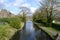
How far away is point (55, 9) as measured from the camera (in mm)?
45906

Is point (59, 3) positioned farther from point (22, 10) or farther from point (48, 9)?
point (22, 10)

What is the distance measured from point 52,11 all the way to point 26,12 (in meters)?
43.9

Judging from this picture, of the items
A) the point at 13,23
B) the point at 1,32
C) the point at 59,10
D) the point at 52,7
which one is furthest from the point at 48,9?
the point at 1,32

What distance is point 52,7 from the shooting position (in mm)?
44531

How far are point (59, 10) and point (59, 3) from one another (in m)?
2.22

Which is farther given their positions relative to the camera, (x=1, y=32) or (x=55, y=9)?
(x=55, y=9)

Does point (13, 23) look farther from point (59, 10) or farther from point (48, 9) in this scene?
point (59, 10)

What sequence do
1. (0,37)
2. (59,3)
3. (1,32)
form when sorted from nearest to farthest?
(0,37) < (1,32) < (59,3)

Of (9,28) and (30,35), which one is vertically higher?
(9,28)

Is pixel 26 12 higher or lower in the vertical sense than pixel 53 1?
lower

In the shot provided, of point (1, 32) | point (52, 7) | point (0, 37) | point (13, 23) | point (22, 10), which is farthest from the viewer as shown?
point (22, 10)

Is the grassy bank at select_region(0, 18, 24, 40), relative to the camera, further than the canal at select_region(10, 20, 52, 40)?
No

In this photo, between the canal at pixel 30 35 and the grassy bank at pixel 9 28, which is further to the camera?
the canal at pixel 30 35

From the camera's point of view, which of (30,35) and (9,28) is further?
(9,28)
